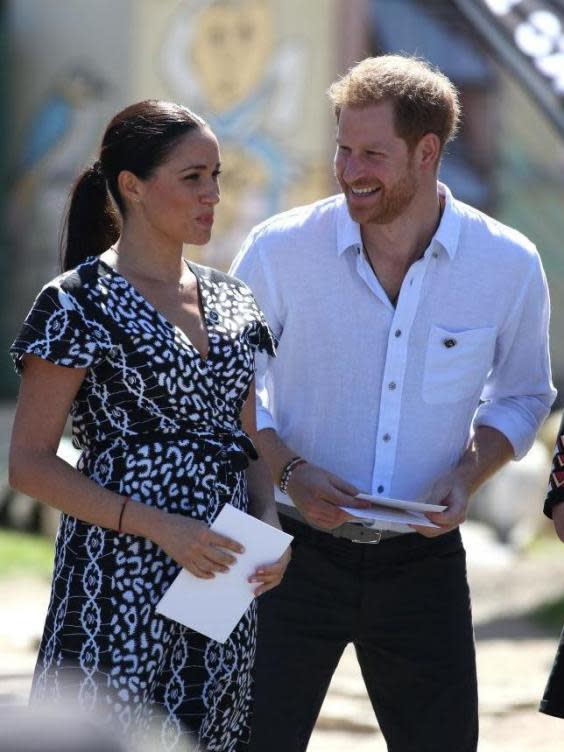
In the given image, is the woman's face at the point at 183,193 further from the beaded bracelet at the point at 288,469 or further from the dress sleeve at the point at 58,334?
the beaded bracelet at the point at 288,469

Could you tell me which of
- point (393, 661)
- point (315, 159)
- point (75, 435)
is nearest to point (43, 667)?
point (75, 435)

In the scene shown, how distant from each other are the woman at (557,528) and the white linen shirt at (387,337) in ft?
1.22

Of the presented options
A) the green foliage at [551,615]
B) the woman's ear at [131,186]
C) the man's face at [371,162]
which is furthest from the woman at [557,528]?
the green foliage at [551,615]

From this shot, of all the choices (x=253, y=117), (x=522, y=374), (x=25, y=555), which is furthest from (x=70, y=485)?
(x=253, y=117)

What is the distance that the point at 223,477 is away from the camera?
3020mm

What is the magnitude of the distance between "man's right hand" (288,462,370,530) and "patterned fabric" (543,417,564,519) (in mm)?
399

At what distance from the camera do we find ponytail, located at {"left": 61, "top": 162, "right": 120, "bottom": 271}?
3.14 metres

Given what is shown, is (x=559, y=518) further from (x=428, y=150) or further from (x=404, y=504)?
(x=428, y=150)

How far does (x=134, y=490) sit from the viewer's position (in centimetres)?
292

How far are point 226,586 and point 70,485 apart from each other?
1.19 ft

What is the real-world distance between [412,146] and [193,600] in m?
1.24

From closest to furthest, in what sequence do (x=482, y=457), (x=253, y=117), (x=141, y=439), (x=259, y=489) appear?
(x=141, y=439), (x=259, y=489), (x=482, y=457), (x=253, y=117)

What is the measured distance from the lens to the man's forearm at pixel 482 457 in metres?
3.62

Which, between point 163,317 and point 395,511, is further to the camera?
point 395,511
